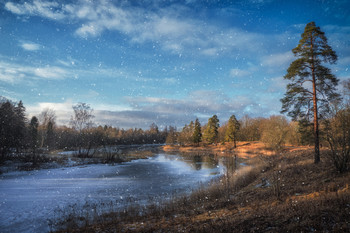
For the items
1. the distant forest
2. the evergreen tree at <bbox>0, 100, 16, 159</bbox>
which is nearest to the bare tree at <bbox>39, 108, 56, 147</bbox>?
the distant forest

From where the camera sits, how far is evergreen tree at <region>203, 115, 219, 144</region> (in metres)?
76.8

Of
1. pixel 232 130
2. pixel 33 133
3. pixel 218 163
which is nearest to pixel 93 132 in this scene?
pixel 33 133

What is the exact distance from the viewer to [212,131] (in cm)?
7662

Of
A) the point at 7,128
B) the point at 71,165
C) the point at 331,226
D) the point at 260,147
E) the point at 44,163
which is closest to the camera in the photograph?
the point at 331,226

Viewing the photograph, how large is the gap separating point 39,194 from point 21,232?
7674 millimetres

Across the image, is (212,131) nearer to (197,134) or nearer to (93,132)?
(197,134)

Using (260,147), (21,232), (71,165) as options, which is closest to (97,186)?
(21,232)

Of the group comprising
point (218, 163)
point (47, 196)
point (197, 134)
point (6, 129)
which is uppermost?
point (6, 129)

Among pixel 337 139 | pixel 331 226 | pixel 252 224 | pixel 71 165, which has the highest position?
pixel 337 139

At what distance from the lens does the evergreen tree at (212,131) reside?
252 ft

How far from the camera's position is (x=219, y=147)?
70.8 meters

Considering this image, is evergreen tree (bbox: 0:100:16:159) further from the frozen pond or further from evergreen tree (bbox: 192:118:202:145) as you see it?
evergreen tree (bbox: 192:118:202:145)

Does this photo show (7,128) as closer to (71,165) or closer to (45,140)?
(71,165)

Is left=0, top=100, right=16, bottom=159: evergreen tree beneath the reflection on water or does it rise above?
above
